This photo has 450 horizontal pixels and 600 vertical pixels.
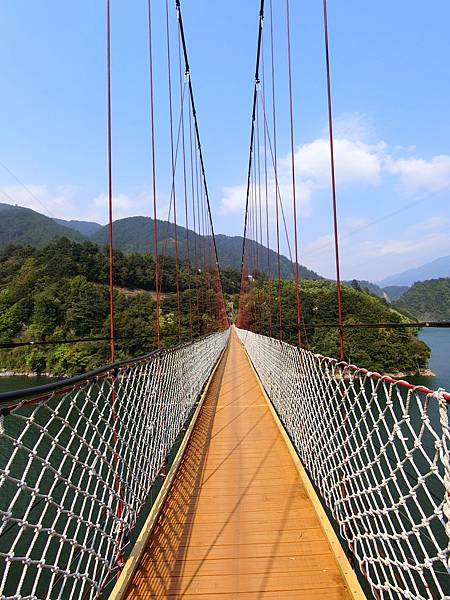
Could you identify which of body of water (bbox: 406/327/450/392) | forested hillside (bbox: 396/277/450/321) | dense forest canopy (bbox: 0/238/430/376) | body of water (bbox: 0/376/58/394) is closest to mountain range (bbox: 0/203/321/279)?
dense forest canopy (bbox: 0/238/430/376)

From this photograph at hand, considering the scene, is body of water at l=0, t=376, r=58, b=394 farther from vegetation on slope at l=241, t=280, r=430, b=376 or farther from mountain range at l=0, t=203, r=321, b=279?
vegetation on slope at l=241, t=280, r=430, b=376

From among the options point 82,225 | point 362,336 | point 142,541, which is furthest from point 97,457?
point 82,225

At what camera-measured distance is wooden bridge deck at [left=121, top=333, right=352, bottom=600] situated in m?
1.12

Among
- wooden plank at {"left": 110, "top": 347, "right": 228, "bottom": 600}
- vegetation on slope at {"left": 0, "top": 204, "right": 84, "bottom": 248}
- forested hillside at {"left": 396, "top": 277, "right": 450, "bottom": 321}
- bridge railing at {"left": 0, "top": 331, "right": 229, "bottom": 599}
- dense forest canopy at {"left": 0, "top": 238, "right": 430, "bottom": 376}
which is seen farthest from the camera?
vegetation on slope at {"left": 0, "top": 204, "right": 84, "bottom": 248}

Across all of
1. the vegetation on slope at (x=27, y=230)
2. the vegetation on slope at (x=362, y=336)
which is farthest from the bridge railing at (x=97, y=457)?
the vegetation on slope at (x=27, y=230)

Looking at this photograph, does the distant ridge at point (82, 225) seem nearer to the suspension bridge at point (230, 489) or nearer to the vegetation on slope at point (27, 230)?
the vegetation on slope at point (27, 230)

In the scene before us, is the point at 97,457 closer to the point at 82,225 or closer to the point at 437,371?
Answer: the point at 437,371

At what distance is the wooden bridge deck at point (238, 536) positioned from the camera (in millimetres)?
1118

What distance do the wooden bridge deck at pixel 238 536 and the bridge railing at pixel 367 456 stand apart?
0.12 m

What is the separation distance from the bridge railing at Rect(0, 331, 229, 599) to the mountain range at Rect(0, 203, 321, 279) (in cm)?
1342

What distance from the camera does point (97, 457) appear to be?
113cm

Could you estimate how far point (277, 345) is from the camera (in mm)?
3123

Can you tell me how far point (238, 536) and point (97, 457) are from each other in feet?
2.07

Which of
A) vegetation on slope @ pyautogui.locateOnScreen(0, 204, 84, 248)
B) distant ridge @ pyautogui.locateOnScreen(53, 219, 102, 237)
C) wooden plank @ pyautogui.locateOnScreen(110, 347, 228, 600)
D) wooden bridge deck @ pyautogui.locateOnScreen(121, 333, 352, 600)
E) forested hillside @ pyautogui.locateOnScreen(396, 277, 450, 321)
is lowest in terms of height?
wooden bridge deck @ pyautogui.locateOnScreen(121, 333, 352, 600)
